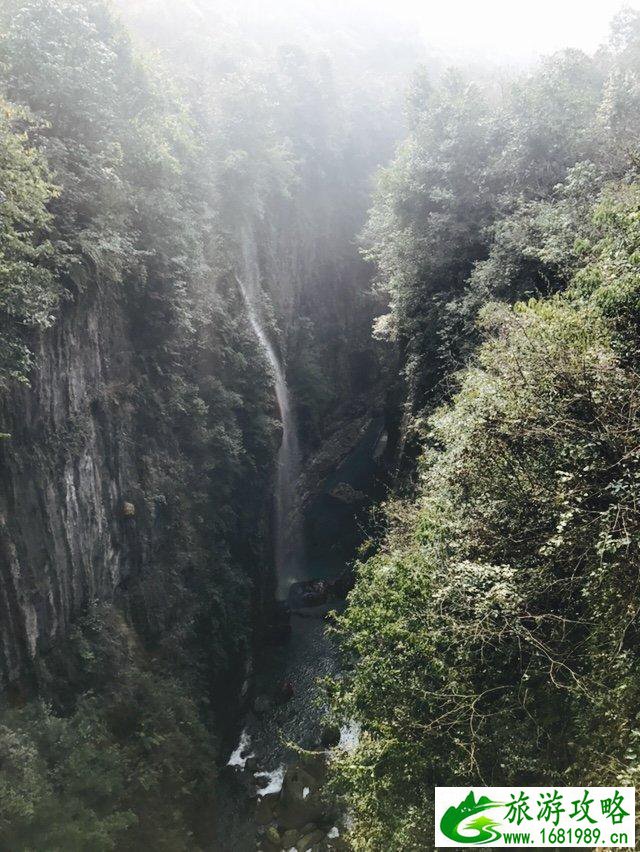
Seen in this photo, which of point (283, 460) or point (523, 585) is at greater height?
point (283, 460)

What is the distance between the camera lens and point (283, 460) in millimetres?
27547

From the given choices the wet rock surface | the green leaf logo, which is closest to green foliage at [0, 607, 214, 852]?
the wet rock surface

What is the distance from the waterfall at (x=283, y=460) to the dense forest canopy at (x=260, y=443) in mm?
786

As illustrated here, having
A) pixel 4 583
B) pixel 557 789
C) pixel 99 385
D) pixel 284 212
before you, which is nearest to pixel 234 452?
pixel 99 385

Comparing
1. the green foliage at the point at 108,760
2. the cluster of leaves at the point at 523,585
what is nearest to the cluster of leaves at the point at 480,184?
the cluster of leaves at the point at 523,585

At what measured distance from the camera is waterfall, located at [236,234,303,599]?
25.8 m

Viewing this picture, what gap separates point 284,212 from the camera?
31422 millimetres

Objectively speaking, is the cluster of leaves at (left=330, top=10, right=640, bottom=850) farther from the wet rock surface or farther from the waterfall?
the waterfall

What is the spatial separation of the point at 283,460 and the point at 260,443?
5424 millimetres

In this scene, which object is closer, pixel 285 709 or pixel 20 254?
pixel 20 254

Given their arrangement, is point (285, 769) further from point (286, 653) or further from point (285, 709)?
point (286, 653)

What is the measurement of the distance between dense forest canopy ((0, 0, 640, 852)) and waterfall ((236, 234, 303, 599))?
0.79m

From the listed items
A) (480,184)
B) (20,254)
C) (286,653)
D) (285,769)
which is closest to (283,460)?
(286,653)

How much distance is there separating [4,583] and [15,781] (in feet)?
12.3
